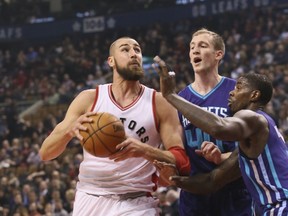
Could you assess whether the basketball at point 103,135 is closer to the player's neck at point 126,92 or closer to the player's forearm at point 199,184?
the player's neck at point 126,92

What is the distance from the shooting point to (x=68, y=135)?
506 centimetres

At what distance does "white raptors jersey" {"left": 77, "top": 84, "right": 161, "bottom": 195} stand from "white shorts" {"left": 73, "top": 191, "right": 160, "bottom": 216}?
0.19 ft

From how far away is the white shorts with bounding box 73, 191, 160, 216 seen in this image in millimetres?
5172

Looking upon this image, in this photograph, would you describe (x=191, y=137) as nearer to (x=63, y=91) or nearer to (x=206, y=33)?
(x=206, y=33)

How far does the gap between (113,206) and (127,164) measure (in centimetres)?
33

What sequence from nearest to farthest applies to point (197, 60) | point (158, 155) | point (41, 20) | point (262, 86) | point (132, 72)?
point (262, 86) → point (158, 155) → point (132, 72) → point (197, 60) → point (41, 20)

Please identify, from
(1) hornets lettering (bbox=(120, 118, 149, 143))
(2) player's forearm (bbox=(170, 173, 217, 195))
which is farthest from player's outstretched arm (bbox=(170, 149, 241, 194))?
(1) hornets lettering (bbox=(120, 118, 149, 143))

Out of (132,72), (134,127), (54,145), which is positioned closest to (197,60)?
(132,72)

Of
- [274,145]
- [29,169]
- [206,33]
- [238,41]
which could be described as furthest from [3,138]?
[274,145]

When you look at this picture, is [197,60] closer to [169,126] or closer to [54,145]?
[169,126]

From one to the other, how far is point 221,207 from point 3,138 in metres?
13.1

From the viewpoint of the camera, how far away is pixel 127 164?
523 cm

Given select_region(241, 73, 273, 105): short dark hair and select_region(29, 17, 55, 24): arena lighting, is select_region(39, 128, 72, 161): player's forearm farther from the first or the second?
select_region(29, 17, 55, 24): arena lighting

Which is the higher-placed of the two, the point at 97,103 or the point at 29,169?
the point at 97,103
